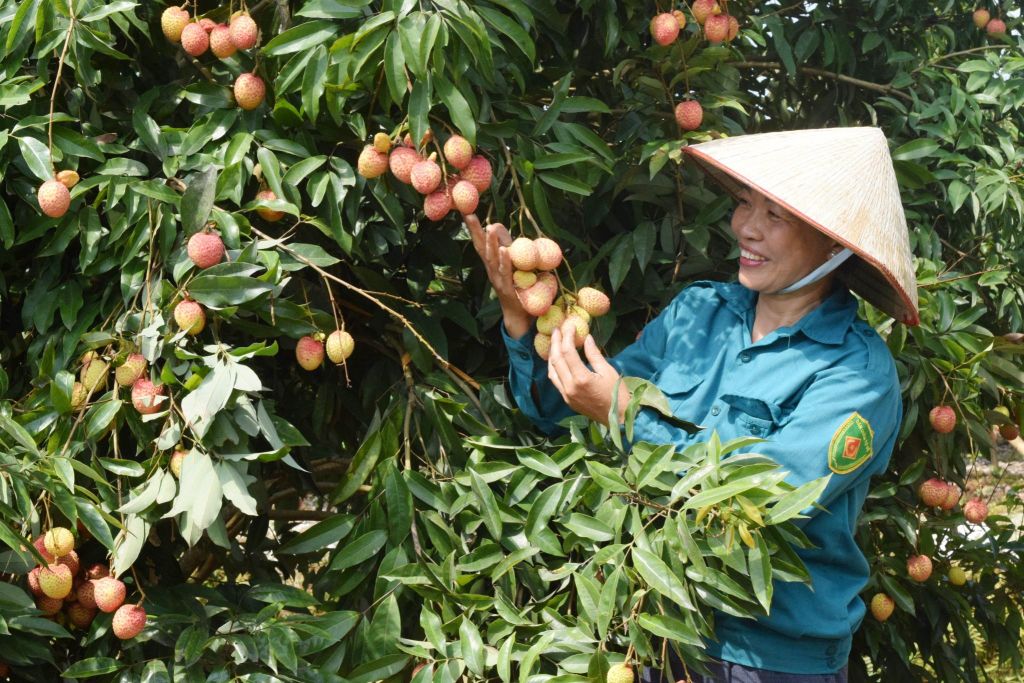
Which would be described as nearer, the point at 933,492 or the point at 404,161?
the point at 404,161

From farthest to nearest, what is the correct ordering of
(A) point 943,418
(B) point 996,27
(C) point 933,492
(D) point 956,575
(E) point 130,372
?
(B) point 996,27
(D) point 956,575
(C) point 933,492
(A) point 943,418
(E) point 130,372

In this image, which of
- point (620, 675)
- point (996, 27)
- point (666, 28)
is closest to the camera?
point (620, 675)

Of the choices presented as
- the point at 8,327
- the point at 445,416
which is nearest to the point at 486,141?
the point at 445,416

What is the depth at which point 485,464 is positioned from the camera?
139 centimetres

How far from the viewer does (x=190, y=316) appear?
3.94 ft

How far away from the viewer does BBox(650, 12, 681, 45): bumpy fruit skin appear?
159cm

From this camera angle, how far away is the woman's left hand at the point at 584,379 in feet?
4.26

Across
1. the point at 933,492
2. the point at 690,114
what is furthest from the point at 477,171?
the point at 933,492

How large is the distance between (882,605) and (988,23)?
136 cm

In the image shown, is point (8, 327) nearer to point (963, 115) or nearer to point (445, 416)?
point (445, 416)

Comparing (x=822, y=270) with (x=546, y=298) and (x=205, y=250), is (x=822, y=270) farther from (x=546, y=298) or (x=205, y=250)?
(x=205, y=250)

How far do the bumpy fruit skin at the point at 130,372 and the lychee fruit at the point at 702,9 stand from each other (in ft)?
3.48

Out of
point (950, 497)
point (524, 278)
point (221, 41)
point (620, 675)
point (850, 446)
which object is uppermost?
point (221, 41)

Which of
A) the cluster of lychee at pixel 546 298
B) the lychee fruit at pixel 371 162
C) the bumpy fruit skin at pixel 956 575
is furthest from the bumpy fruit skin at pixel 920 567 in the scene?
the lychee fruit at pixel 371 162
